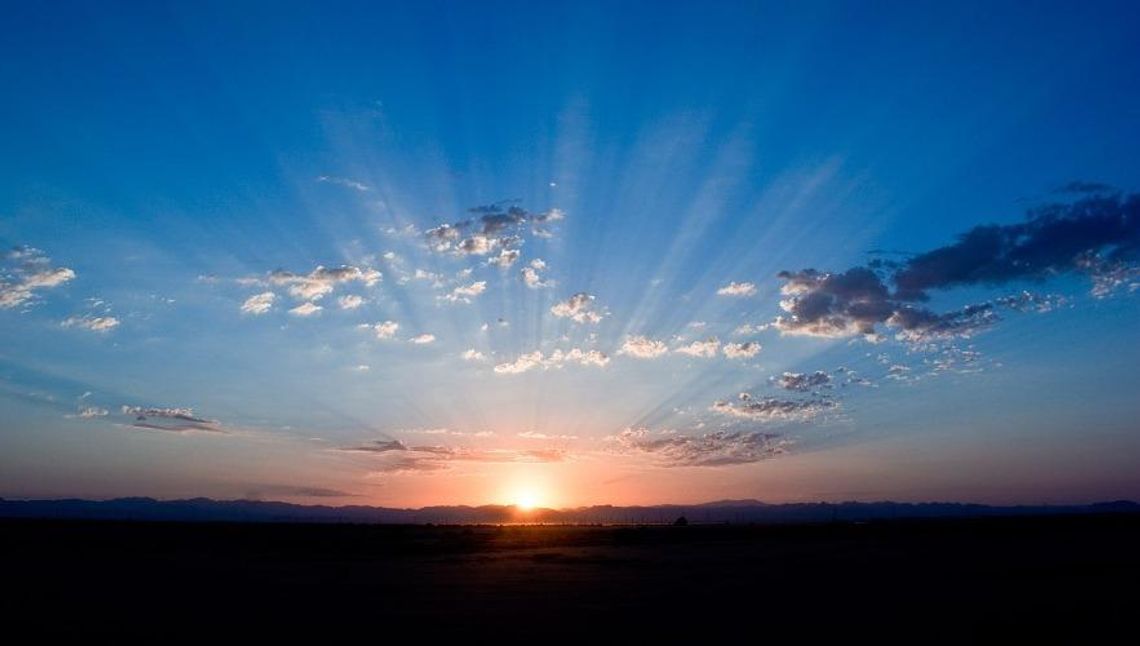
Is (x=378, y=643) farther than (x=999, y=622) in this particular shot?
No

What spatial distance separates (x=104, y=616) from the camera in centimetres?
2283

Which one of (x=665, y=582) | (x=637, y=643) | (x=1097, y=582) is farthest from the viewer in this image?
(x=665, y=582)

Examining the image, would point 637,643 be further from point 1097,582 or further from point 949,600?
point 1097,582

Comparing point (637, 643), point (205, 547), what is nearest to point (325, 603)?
point (637, 643)

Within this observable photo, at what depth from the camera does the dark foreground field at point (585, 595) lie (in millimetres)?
20609

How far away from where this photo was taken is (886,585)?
31.3 m

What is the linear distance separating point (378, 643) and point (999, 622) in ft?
57.0

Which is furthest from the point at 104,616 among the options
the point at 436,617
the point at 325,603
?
the point at 436,617

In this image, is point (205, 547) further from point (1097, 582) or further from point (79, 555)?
point (1097, 582)

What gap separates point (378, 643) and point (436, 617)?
12.9 ft

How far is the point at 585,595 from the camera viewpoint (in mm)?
27891

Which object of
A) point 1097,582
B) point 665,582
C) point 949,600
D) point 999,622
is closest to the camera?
point 999,622

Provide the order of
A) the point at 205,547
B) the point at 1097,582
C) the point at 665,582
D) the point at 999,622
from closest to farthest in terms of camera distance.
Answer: the point at 999,622, the point at 1097,582, the point at 665,582, the point at 205,547

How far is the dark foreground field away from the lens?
20609mm
